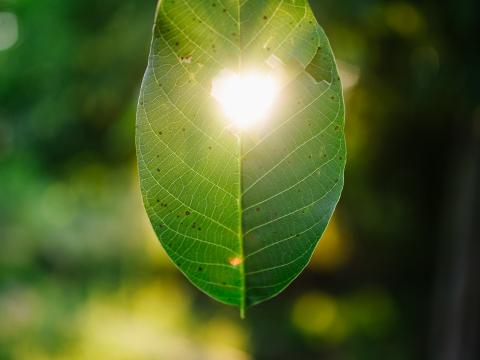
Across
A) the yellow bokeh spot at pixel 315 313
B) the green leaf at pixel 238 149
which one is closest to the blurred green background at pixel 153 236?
the yellow bokeh spot at pixel 315 313

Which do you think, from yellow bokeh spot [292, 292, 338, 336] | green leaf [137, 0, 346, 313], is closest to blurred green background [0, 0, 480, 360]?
yellow bokeh spot [292, 292, 338, 336]

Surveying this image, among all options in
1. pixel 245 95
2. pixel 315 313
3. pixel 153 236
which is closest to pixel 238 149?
pixel 245 95

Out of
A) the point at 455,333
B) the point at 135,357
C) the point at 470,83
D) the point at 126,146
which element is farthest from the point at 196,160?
the point at 135,357

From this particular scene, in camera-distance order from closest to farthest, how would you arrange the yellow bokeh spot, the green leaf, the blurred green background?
1. the green leaf
2. the blurred green background
3. the yellow bokeh spot

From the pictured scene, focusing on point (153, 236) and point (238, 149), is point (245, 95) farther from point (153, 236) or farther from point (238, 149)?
point (153, 236)

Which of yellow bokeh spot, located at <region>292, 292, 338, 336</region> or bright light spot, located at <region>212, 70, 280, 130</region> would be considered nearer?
bright light spot, located at <region>212, 70, 280, 130</region>

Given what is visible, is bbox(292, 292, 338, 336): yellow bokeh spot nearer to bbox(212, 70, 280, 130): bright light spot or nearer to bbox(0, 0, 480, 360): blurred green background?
bbox(0, 0, 480, 360): blurred green background

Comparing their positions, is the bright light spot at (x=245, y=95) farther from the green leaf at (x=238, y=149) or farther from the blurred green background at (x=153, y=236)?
the blurred green background at (x=153, y=236)
